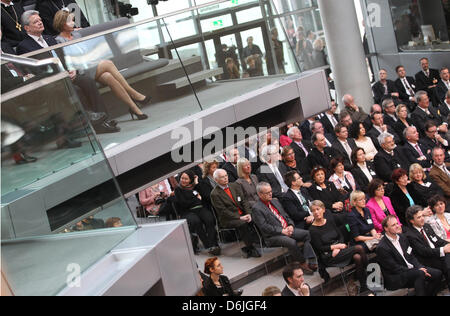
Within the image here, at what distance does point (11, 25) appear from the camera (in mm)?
6836

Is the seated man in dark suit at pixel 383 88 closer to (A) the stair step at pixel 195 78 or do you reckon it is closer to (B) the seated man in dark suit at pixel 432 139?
(B) the seated man in dark suit at pixel 432 139

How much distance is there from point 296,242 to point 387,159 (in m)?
2.21

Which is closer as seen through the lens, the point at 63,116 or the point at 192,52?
the point at 63,116

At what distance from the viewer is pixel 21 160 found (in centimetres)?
422

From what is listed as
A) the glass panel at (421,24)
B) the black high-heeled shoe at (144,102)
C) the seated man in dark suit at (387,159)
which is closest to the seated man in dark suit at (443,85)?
the glass panel at (421,24)

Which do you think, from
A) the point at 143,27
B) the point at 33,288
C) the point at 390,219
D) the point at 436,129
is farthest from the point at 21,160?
the point at 436,129

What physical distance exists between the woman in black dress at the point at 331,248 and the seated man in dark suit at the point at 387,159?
1.74 metres

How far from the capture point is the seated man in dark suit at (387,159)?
852cm

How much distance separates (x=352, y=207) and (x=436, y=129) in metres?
2.92

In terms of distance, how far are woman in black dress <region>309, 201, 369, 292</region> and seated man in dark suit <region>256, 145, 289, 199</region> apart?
832 mm

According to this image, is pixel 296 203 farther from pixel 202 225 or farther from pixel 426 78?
pixel 426 78

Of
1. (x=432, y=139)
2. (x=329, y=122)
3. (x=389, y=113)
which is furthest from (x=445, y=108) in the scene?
(x=329, y=122)
